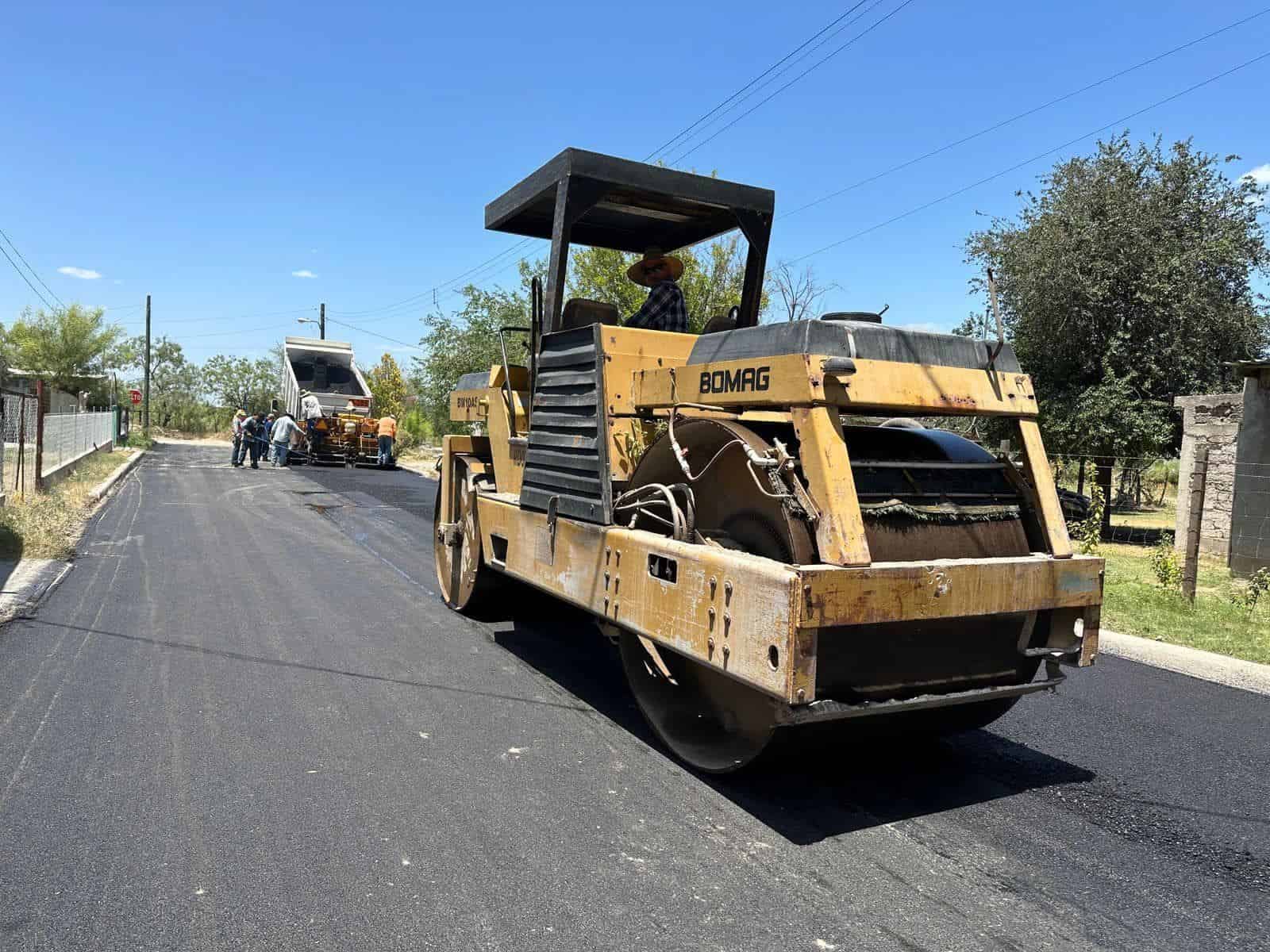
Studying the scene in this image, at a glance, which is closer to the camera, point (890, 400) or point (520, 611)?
point (890, 400)

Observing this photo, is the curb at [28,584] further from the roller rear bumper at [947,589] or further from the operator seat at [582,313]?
the roller rear bumper at [947,589]

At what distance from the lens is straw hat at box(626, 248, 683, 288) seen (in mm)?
5395

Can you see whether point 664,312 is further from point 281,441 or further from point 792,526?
point 281,441

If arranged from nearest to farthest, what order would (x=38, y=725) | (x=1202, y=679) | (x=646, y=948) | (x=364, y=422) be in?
(x=646, y=948) < (x=38, y=725) < (x=1202, y=679) < (x=364, y=422)

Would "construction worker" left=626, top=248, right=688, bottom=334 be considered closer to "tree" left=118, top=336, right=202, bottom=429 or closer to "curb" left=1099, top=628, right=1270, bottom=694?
"curb" left=1099, top=628, right=1270, bottom=694

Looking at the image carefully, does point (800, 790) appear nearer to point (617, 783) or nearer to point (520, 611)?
point (617, 783)

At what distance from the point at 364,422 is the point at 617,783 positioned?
22.3 m

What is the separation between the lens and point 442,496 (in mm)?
7207

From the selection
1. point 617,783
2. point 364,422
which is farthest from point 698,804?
point 364,422

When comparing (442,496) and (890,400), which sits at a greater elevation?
(890,400)

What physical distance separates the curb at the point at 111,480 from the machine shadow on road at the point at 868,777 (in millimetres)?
12457

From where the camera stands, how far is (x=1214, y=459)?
1341cm

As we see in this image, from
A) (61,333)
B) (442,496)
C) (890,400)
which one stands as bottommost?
(442,496)

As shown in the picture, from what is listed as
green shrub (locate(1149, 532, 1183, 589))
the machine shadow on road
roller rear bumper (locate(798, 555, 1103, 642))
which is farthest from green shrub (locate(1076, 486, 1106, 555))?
roller rear bumper (locate(798, 555, 1103, 642))
